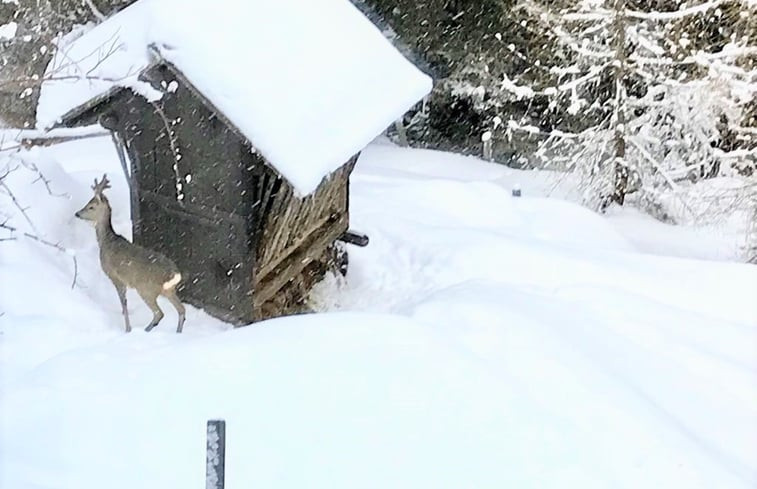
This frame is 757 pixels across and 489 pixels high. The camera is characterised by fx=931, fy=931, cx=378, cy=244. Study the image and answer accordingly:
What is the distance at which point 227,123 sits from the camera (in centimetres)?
738

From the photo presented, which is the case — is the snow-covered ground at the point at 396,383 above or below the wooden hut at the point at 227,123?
below

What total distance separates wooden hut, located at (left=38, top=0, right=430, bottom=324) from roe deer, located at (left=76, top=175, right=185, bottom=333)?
63cm

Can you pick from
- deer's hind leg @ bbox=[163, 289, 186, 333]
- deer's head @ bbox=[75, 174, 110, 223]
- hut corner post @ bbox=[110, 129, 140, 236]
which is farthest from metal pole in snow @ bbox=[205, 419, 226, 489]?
hut corner post @ bbox=[110, 129, 140, 236]

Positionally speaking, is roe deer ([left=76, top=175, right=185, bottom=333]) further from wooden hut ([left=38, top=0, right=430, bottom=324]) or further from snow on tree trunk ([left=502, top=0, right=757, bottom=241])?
snow on tree trunk ([left=502, top=0, right=757, bottom=241])

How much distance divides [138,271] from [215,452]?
3.84 m

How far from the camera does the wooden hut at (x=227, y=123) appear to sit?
7406 mm

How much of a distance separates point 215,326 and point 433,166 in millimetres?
10816

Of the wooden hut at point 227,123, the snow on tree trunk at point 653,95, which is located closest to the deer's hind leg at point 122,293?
the wooden hut at point 227,123

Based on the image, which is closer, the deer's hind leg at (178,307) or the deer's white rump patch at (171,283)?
the deer's white rump patch at (171,283)

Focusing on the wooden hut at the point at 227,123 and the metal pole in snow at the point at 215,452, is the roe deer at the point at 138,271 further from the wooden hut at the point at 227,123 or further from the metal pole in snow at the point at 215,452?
the metal pole in snow at the point at 215,452

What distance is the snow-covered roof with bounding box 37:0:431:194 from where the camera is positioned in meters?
7.37

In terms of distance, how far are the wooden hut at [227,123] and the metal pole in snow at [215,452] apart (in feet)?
11.0

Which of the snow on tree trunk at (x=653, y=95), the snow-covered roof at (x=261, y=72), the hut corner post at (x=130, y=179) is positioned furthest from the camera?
the snow on tree trunk at (x=653, y=95)

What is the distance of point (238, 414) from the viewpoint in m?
5.55
